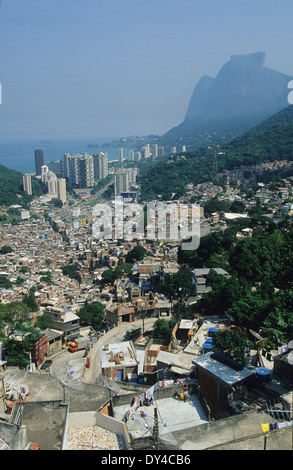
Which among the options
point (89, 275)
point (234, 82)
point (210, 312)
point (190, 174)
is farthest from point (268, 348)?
point (234, 82)

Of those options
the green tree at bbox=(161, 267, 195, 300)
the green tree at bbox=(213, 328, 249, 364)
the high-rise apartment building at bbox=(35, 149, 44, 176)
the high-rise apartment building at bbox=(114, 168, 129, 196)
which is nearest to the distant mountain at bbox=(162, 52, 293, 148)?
the high-rise apartment building at bbox=(35, 149, 44, 176)

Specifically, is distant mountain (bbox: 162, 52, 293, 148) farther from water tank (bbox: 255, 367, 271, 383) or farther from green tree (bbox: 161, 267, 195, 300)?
water tank (bbox: 255, 367, 271, 383)

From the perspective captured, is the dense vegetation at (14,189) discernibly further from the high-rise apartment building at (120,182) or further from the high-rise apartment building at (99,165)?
the high-rise apartment building at (120,182)

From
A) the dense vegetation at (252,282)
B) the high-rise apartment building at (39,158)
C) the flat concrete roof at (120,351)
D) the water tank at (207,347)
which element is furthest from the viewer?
the high-rise apartment building at (39,158)

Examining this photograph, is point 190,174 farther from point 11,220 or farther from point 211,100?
point 211,100

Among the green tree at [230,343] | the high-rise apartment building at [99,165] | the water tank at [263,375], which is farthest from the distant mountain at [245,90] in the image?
the water tank at [263,375]

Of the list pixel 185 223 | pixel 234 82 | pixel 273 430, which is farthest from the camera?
pixel 234 82

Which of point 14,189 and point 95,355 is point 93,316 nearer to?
point 95,355
